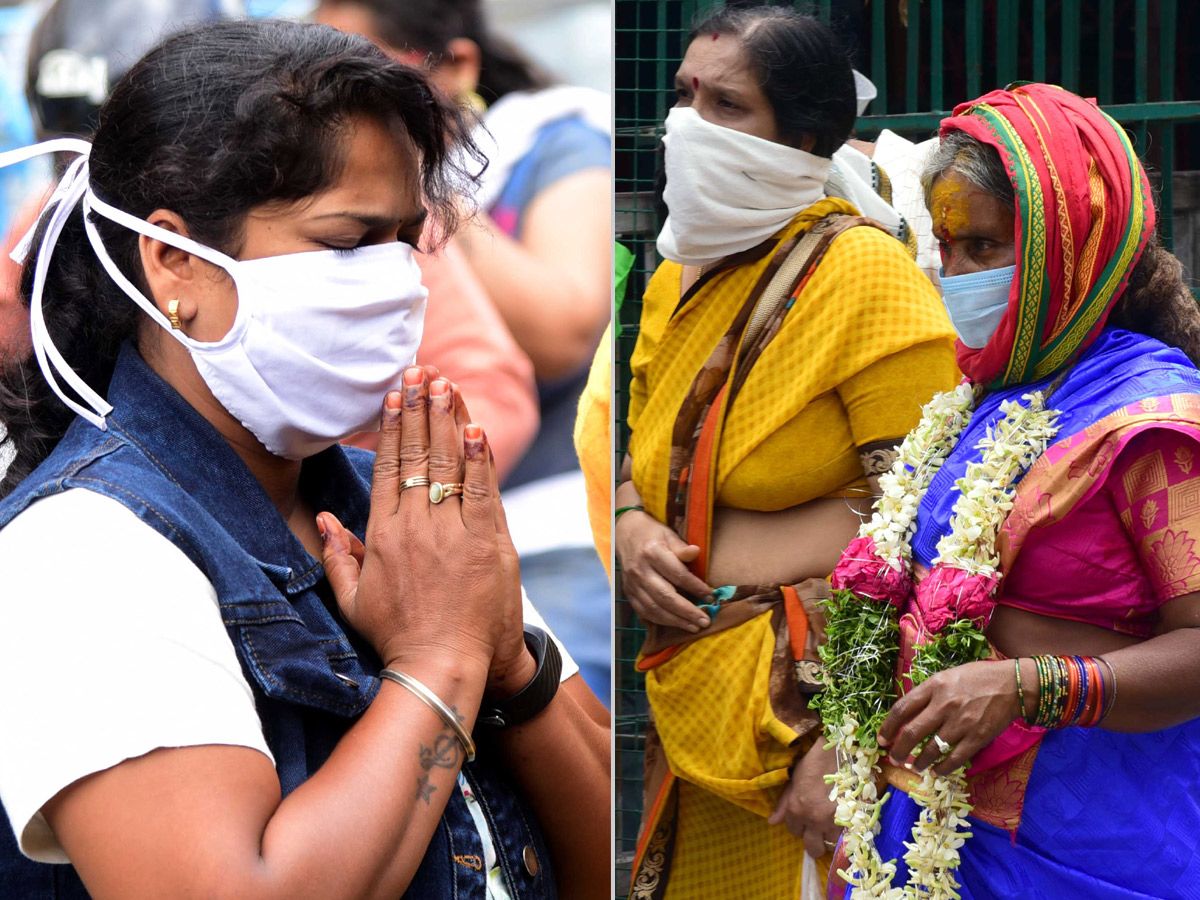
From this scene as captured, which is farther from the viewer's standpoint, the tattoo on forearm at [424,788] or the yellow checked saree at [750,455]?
the yellow checked saree at [750,455]

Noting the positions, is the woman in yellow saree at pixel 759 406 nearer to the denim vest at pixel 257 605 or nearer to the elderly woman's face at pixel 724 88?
the elderly woman's face at pixel 724 88

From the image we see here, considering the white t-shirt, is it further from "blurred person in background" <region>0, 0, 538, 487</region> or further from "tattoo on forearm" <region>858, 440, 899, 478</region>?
"tattoo on forearm" <region>858, 440, 899, 478</region>

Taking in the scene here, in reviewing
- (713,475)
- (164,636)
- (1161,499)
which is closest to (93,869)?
(164,636)

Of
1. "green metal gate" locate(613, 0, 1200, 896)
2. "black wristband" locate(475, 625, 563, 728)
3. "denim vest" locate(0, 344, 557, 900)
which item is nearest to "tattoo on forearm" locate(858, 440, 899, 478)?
"green metal gate" locate(613, 0, 1200, 896)

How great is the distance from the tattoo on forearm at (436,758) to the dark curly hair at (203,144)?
67cm

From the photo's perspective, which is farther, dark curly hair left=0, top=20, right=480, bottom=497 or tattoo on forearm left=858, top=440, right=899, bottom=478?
tattoo on forearm left=858, top=440, right=899, bottom=478

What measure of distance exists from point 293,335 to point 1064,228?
1239mm

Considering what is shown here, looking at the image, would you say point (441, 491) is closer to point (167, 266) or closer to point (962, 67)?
point (167, 266)

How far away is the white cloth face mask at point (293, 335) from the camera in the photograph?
147cm

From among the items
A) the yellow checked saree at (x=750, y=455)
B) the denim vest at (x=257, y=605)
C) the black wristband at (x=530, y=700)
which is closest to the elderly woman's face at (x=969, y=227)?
the yellow checked saree at (x=750, y=455)

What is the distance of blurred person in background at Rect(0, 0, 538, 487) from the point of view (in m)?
2.23

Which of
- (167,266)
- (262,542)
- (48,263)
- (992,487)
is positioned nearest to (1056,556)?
(992,487)

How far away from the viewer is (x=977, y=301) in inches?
78.2

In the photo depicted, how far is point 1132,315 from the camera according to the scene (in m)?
1.97
